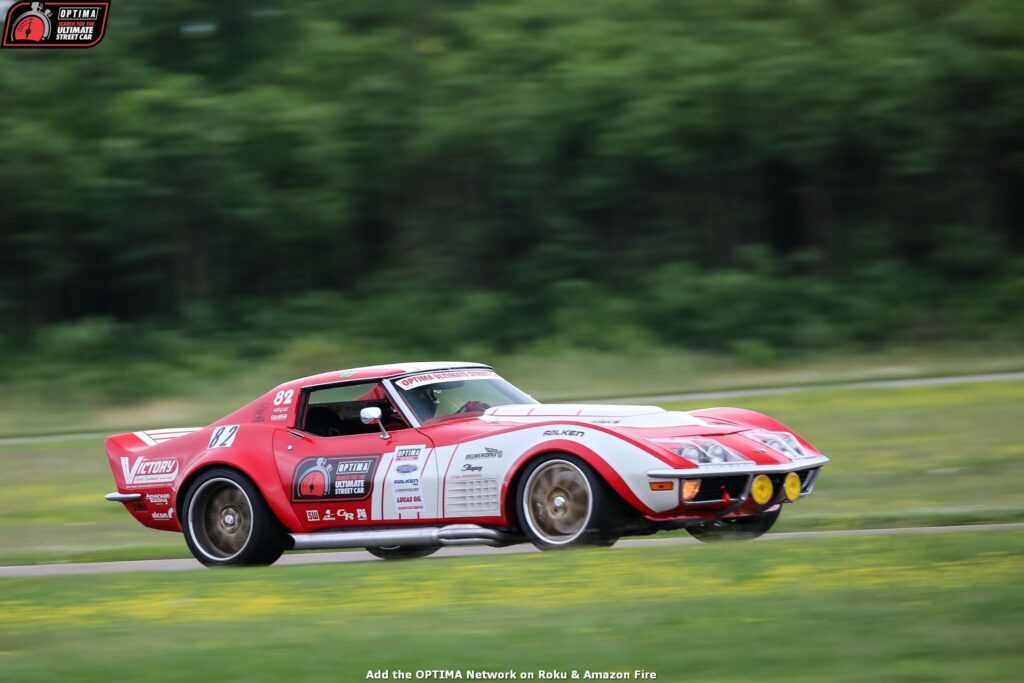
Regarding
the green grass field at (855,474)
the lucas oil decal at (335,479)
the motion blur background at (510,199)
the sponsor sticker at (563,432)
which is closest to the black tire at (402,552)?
the lucas oil decal at (335,479)

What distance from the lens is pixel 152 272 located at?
36938 millimetres

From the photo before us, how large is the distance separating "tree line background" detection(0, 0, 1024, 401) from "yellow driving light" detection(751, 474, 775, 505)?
21.0m

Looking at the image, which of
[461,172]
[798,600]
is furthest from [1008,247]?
[798,600]

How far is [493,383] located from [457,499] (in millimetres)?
1567

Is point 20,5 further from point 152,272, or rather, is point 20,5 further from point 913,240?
point 913,240

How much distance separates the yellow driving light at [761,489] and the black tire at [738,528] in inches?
26.3

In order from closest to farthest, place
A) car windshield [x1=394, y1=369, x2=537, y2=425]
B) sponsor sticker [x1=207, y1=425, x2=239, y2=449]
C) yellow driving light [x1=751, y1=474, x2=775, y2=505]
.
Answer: yellow driving light [x1=751, y1=474, x2=775, y2=505] → car windshield [x1=394, y1=369, x2=537, y2=425] → sponsor sticker [x1=207, y1=425, x2=239, y2=449]

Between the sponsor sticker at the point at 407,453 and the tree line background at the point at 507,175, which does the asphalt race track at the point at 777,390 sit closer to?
the tree line background at the point at 507,175

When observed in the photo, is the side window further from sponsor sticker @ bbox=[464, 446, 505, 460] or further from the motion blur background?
the motion blur background

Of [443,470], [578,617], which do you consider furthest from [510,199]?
[578,617]

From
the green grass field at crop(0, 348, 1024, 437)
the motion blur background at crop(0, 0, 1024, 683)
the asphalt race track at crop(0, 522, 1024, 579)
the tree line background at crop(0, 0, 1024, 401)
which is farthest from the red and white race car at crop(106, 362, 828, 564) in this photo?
the tree line background at crop(0, 0, 1024, 401)

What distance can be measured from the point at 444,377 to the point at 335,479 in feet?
3.84

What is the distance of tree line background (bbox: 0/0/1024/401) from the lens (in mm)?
31781

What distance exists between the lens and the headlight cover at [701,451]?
8641 millimetres
